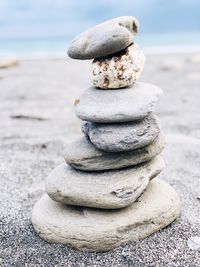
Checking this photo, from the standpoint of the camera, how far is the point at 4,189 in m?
3.98

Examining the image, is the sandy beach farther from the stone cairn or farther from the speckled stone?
the speckled stone

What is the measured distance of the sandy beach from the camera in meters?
2.91

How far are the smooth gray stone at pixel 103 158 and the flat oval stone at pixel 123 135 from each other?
99 millimetres

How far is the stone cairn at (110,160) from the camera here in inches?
115

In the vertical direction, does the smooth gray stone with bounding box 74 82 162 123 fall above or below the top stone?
below

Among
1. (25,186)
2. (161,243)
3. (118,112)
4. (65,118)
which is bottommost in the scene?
(65,118)

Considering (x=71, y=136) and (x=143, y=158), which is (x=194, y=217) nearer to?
(x=143, y=158)

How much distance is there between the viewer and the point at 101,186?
3.01 metres

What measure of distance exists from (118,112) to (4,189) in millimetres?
1658

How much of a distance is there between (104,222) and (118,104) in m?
0.85

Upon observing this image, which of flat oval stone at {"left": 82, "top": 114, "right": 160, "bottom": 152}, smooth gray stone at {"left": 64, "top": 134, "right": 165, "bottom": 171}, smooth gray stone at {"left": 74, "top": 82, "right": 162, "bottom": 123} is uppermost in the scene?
smooth gray stone at {"left": 74, "top": 82, "right": 162, "bottom": 123}

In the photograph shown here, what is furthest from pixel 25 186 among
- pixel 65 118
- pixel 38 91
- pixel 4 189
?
pixel 38 91

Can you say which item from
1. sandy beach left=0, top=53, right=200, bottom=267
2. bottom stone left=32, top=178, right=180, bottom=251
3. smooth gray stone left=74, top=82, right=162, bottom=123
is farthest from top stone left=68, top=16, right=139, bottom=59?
sandy beach left=0, top=53, right=200, bottom=267

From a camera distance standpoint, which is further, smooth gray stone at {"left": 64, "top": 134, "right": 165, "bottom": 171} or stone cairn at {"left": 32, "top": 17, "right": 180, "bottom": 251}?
smooth gray stone at {"left": 64, "top": 134, "right": 165, "bottom": 171}
